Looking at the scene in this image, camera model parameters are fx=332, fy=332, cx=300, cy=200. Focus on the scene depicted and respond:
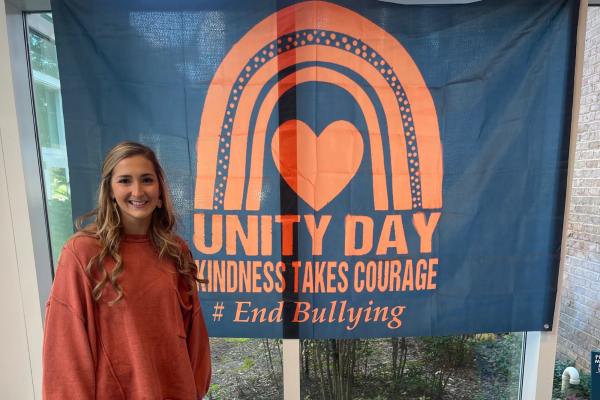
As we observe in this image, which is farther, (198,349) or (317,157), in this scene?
(317,157)

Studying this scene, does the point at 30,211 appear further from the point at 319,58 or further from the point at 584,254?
the point at 584,254

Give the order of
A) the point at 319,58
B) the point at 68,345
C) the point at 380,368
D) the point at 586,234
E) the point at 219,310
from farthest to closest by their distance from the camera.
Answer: the point at 586,234 → the point at 380,368 → the point at 219,310 → the point at 319,58 → the point at 68,345

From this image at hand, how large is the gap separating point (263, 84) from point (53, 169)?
3.97 feet

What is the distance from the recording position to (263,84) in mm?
1559

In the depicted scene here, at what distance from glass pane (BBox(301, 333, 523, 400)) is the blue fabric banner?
203 mm

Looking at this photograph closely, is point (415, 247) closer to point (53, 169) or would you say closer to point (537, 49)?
point (537, 49)

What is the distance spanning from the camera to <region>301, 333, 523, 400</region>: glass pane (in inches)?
71.1

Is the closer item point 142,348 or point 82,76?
point 142,348

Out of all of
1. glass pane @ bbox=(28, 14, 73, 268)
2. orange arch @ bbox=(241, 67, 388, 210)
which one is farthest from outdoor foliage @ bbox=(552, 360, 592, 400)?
glass pane @ bbox=(28, 14, 73, 268)

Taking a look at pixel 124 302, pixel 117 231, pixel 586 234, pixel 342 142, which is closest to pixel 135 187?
pixel 117 231

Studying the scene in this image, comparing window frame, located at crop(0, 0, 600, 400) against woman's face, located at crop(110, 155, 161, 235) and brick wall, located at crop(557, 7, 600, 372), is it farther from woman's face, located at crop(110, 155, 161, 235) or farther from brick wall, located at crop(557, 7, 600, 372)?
woman's face, located at crop(110, 155, 161, 235)

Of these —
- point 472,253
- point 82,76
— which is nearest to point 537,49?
point 472,253

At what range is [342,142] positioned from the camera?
5.19 feet

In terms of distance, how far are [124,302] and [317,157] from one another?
3.29 feet
